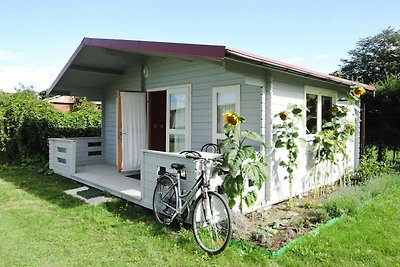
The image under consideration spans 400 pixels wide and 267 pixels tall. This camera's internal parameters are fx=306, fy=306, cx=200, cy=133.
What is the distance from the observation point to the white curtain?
741 centimetres

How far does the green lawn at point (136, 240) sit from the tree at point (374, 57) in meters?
29.3

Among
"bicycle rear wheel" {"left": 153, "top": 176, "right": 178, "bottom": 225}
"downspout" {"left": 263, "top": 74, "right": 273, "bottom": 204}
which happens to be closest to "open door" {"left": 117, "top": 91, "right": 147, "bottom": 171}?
"bicycle rear wheel" {"left": 153, "top": 176, "right": 178, "bottom": 225}

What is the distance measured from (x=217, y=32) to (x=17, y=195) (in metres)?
7.51

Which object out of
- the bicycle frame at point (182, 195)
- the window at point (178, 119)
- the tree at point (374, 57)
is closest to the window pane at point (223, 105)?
the window at point (178, 119)

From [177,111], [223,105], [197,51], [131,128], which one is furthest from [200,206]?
[131,128]

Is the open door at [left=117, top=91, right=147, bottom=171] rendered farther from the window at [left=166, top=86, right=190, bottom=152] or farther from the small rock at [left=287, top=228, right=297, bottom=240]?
the small rock at [left=287, top=228, right=297, bottom=240]

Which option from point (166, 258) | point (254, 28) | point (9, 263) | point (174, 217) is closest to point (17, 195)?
point (9, 263)

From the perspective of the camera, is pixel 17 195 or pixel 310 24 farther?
pixel 310 24

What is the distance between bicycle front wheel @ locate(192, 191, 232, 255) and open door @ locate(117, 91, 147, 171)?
12.9 feet

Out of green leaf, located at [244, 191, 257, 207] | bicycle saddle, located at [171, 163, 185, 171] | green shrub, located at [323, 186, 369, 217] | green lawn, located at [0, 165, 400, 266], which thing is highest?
bicycle saddle, located at [171, 163, 185, 171]

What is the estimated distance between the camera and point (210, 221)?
3797mm

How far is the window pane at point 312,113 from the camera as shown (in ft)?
21.1

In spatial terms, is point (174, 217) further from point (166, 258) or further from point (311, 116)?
point (311, 116)

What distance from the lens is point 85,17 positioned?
7.89 m
